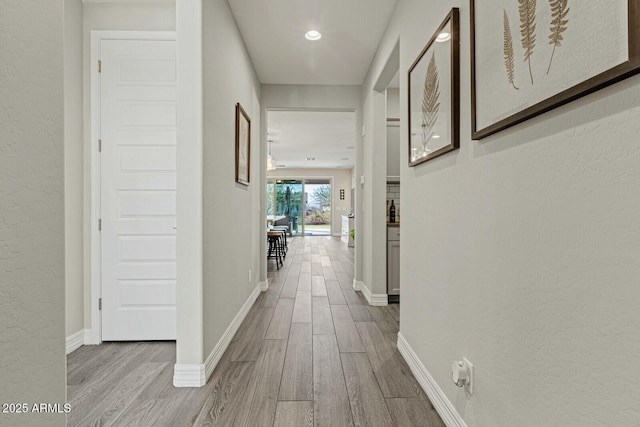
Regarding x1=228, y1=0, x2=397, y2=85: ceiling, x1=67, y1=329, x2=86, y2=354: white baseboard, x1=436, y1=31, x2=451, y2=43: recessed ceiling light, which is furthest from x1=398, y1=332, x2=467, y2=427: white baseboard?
x1=228, y1=0, x2=397, y2=85: ceiling

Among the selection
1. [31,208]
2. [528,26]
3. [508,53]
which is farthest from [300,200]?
[31,208]

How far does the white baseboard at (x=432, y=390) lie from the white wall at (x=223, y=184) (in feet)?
4.07

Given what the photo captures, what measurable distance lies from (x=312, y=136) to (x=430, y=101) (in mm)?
6006

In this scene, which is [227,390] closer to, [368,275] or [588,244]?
[588,244]

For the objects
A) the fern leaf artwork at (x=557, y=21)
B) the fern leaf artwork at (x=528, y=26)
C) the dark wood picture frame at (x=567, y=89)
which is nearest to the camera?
the dark wood picture frame at (x=567, y=89)

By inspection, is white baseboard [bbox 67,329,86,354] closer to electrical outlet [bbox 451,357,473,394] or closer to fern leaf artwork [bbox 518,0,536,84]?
electrical outlet [bbox 451,357,473,394]

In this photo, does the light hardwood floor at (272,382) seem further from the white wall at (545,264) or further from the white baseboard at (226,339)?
the white wall at (545,264)

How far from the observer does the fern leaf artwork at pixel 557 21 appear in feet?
2.83

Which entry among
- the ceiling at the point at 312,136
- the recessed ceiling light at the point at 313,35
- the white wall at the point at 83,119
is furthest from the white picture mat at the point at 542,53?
the ceiling at the point at 312,136

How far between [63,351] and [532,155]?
1.42 metres

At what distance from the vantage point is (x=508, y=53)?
1.11m

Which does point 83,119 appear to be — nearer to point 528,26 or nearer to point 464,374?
point 528,26

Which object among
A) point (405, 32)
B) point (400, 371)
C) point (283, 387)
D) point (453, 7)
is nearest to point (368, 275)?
point (400, 371)

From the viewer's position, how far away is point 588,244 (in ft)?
2.68
